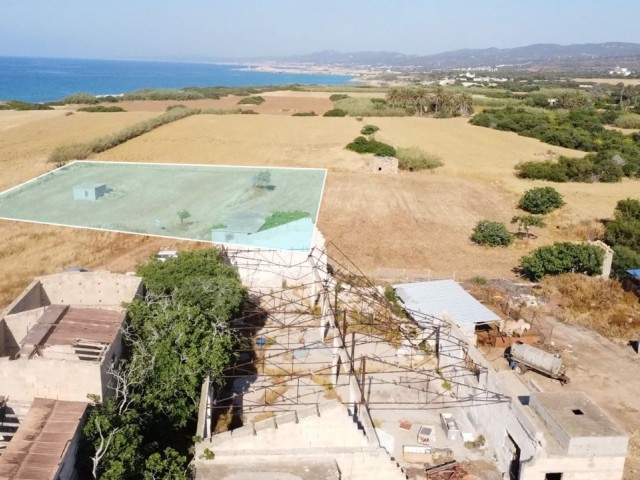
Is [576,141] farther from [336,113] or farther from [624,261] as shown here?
[624,261]

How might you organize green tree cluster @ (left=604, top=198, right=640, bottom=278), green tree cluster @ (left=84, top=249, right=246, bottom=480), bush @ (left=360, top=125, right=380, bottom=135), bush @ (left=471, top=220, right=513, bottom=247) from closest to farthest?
green tree cluster @ (left=84, top=249, right=246, bottom=480), green tree cluster @ (left=604, top=198, right=640, bottom=278), bush @ (left=471, top=220, right=513, bottom=247), bush @ (left=360, top=125, right=380, bottom=135)

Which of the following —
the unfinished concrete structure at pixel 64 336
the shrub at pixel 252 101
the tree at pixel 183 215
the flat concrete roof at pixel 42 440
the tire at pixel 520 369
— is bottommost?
the tire at pixel 520 369

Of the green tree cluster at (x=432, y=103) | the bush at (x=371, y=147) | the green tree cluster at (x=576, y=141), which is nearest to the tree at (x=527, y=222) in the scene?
the green tree cluster at (x=576, y=141)

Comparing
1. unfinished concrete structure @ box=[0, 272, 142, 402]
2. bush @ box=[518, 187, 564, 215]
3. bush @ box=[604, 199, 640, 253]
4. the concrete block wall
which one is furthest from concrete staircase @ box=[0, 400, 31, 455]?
bush @ box=[518, 187, 564, 215]

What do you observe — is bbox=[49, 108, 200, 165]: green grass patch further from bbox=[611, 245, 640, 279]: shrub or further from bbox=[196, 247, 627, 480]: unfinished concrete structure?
bbox=[611, 245, 640, 279]: shrub

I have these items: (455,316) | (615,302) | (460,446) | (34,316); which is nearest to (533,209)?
(615,302)

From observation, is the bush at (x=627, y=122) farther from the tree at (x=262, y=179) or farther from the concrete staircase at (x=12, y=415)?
the concrete staircase at (x=12, y=415)
